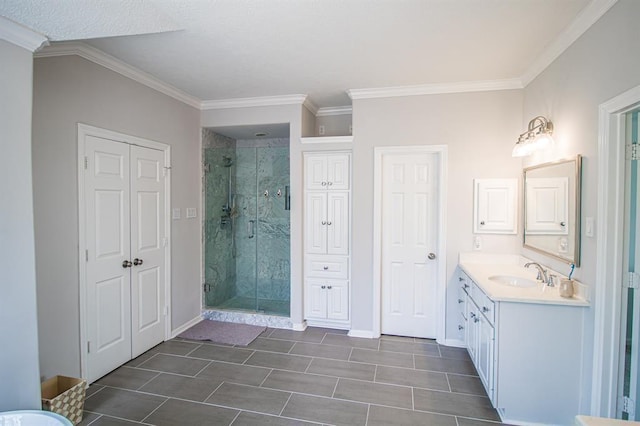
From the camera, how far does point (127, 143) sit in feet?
10.1

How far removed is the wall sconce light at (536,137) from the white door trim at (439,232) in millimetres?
754

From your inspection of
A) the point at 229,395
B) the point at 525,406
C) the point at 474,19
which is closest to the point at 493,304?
the point at 525,406

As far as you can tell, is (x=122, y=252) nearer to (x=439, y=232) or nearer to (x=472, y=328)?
(x=439, y=232)

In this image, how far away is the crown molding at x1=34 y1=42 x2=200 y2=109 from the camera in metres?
2.45

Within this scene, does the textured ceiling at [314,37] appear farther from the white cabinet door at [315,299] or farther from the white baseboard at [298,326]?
the white baseboard at [298,326]

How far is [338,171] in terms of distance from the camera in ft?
12.8

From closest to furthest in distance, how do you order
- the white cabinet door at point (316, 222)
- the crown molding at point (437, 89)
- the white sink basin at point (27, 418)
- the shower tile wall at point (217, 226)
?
the white sink basin at point (27, 418), the crown molding at point (437, 89), the white cabinet door at point (316, 222), the shower tile wall at point (217, 226)

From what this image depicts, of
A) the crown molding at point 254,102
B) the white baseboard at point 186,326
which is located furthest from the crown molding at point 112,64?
the white baseboard at point 186,326

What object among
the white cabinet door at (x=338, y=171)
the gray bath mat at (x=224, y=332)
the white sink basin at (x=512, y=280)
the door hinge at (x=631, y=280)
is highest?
the white cabinet door at (x=338, y=171)

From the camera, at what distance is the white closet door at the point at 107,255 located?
272 cm

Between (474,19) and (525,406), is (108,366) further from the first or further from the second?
(474,19)

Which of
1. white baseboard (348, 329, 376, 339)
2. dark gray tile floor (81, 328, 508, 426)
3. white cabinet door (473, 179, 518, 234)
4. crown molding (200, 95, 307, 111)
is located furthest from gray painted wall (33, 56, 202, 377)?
white cabinet door (473, 179, 518, 234)

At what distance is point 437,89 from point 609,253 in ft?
7.26

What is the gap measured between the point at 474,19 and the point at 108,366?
4000 mm
